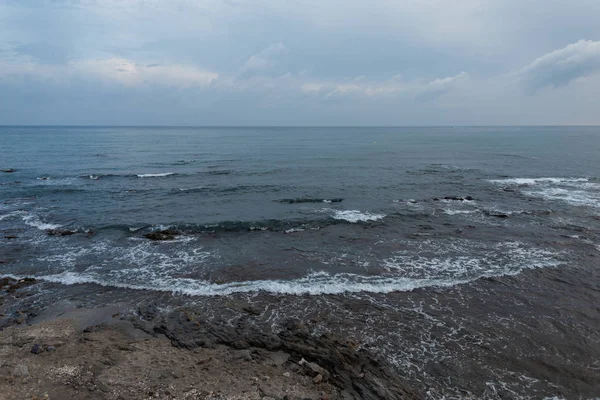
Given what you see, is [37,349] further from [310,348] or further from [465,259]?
[465,259]

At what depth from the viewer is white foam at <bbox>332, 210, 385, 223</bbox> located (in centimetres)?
2979

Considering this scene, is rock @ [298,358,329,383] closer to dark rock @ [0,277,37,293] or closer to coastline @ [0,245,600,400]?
coastline @ [0,245,600,400]

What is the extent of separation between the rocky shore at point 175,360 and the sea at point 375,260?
1406 millimetres

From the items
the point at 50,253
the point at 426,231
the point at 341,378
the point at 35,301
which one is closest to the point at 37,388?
the point at 35,301

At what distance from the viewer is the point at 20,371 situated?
10.9m

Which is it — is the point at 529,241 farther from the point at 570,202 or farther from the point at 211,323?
the point at 211,323

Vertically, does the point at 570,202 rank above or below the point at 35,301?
above

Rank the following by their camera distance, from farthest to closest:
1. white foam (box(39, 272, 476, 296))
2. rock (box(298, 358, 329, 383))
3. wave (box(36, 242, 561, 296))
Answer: wave (box(36, 242, 561, 296)) < white foam (box(39, 272, 476, 296)) < rock (box(298, 358, 329, 383))

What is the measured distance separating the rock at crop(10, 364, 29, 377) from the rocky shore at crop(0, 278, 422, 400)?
3cm

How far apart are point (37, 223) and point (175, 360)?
2463cm

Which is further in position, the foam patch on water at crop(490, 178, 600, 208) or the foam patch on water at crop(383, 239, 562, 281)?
the foam patch on water at crop(490, 178, 600, 208)

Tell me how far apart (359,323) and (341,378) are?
3.77m

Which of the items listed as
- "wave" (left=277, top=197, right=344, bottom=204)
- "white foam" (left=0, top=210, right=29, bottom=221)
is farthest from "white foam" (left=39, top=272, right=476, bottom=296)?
"wave" (left=277, top=197, right=344, bottom=204)

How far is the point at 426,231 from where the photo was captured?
26734 millimetres
